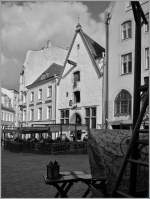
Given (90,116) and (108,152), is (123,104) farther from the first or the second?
(108,152)

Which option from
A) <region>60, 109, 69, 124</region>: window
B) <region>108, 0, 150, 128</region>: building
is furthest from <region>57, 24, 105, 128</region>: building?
<region>108, 0, 150, 128</region>: building

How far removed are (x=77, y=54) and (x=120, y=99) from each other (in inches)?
300

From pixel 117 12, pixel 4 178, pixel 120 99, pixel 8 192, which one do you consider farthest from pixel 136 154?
pixel 117 12

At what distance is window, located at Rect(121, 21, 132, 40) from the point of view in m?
22.1

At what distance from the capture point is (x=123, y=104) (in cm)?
2255

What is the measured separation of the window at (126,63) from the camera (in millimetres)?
22297

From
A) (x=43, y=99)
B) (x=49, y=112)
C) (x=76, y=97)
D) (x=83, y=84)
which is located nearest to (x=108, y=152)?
(x=83, y=84)

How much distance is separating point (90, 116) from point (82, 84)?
2997 mm

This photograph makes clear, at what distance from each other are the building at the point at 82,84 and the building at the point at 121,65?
205 centimetres

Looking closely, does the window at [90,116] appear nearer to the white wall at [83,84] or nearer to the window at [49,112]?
the white wall at [83,84]

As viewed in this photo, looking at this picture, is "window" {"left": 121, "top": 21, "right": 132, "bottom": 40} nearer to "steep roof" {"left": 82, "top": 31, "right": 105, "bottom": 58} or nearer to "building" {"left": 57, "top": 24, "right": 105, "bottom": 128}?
"building" {"left": 57, "top": 24, "right": 105, "bottom": 128}

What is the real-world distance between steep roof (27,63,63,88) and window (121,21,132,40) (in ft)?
34.5

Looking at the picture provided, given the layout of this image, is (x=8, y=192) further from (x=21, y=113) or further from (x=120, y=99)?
(x=21, y=113)

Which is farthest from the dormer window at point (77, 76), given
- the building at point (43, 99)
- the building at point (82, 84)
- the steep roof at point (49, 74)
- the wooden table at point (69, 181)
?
the wooden table at point (69, 181)
